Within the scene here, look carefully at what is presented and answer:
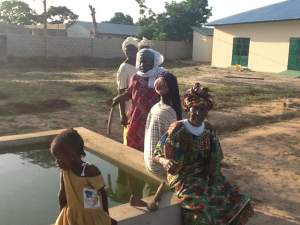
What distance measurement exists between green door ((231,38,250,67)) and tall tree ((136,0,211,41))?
8507 millimetres

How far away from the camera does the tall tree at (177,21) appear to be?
113 ft

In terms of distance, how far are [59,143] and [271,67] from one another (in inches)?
884

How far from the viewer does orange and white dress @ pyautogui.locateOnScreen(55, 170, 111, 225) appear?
7.40ft

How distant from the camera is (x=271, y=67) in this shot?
23266 millimetres

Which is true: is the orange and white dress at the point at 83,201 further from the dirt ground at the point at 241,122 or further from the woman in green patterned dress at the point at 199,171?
the dirt ground at the point at 241,122

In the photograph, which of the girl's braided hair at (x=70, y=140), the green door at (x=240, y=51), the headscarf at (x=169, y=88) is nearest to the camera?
the girl's braided hair at (x=70, y=140)

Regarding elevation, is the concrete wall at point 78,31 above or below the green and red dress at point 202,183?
above

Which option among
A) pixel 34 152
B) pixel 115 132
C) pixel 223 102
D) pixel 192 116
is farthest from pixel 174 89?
pixel 223 102

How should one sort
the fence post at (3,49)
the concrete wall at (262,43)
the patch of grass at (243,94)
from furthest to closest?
1. the concrete wall at (262,43)
2. the fence post at (3,49)
3. the patch of grass at (243,94)

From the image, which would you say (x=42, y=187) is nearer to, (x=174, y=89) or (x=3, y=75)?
(x=174, y=89)

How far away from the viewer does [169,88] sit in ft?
11.3

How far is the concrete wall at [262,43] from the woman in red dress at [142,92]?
19449mm

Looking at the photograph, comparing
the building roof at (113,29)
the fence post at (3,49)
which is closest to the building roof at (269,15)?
the fence post at (3,49)

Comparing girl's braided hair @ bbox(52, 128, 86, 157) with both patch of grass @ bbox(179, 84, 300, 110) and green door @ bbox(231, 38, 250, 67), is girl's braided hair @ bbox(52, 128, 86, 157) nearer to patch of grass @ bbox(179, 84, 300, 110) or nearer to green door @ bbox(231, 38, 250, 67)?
patch of grass @ bbox(179, 84, 300, 110)
